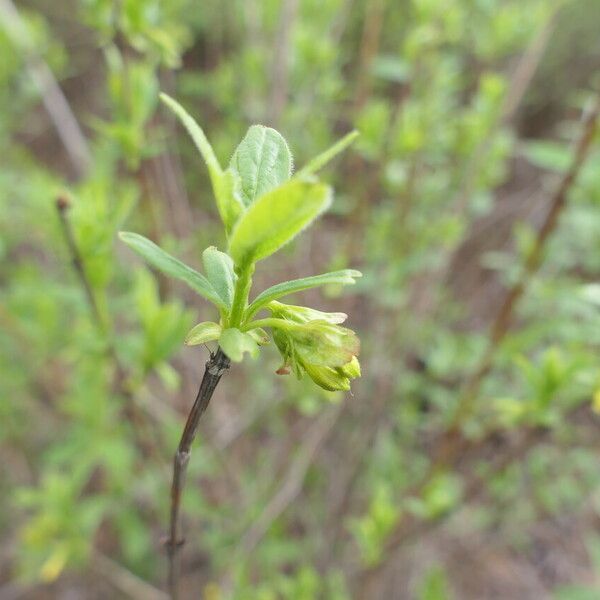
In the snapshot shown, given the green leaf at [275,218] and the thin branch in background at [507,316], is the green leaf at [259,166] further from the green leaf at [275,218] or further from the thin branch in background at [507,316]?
the thin branch in background at [507,316]

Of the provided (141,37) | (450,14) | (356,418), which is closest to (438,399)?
(356,418)

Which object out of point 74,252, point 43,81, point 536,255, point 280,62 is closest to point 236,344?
point 74,252

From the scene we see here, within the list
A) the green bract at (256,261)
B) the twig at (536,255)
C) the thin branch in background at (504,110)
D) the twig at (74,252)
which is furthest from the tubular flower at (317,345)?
the thin branch in background at (504,110)

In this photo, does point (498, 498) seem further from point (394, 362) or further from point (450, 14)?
point (450, 14)

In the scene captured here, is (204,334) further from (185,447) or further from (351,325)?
(351,325)

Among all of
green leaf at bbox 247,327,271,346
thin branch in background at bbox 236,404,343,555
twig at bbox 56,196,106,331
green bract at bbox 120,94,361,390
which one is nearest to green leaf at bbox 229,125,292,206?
green bract at bbox 120,94,361,390

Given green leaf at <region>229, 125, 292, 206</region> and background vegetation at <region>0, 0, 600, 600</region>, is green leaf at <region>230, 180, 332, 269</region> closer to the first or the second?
green leaf at <region>229, 125, 292, 206</region>
